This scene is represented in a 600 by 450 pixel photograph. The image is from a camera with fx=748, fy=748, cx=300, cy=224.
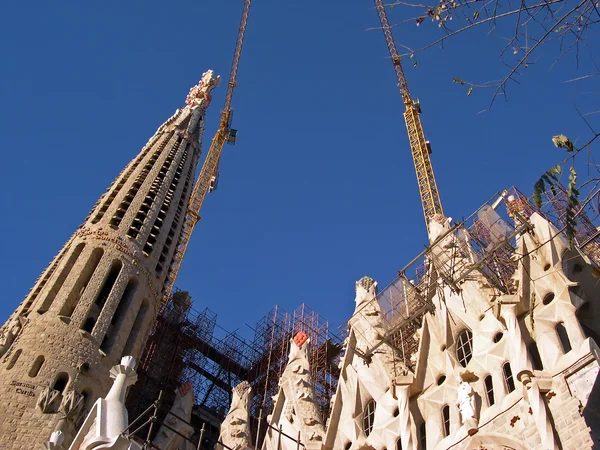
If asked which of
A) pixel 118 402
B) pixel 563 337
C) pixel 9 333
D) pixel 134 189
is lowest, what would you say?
pixel 118 402

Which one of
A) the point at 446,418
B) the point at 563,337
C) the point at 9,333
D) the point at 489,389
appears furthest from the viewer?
the point at 9,333

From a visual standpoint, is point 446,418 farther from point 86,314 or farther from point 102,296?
point 102,296

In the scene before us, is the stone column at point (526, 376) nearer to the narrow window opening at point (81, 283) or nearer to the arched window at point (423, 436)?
the arched window at point (423, 436)

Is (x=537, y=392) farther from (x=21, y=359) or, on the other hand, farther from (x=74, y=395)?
(x=21, y=359)

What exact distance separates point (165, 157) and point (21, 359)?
13530 millimetres

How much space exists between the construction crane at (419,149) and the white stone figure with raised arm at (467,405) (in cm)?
1755

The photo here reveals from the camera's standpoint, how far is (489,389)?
48.6 feet

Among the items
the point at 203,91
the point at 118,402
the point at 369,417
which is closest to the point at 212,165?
the point at 203,91

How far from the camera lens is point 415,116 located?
3897 cm

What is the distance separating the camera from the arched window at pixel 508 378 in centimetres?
1420

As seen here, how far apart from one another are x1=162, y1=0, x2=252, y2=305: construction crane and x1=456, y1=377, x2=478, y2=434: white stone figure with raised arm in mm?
19848

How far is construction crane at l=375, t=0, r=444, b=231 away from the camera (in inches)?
1341

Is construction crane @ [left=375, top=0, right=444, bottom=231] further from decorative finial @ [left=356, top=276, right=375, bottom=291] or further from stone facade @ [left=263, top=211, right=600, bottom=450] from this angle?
stone facade @ [left=263, top=211, right=600, bottom=450]

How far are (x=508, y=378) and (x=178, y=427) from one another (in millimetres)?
11163
